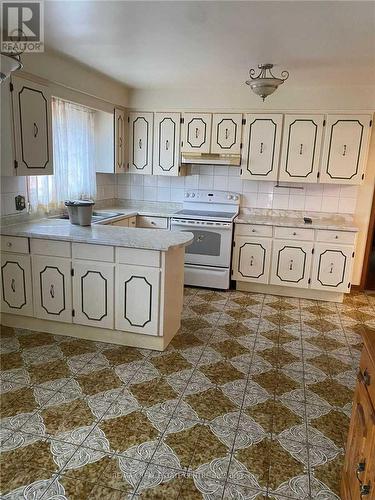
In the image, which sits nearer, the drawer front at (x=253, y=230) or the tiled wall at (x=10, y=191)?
the tiled wall at (x=10, y=191)

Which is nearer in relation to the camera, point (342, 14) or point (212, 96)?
point (342, 14)

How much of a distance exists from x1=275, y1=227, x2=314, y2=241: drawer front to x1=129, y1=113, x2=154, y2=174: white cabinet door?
1.80m

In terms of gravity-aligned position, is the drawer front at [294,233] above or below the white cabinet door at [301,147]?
below

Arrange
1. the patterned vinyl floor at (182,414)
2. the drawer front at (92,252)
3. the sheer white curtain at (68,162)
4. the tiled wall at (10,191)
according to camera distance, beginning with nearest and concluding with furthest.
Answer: the patterned vinyl floor at (182,414) → the drawer front at (92,252) → the tiled wall at (10,191) → the sheer white curtain at (68,162)

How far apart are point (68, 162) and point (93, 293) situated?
69.0 inches

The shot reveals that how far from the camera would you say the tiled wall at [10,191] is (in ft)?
10.7

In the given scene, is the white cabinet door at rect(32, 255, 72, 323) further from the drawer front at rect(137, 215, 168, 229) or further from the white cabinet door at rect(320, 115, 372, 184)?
the white cabinet door at rect(320, 115, 372, 184)

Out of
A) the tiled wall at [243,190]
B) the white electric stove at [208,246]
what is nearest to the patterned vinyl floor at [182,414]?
the white electric stove at [208,246]

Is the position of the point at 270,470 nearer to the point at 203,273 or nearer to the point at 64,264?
the point at 64,264

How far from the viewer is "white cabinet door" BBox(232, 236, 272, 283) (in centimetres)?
442

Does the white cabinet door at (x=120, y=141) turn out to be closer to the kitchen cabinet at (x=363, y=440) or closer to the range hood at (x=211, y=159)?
the range hood at (x=211, y=159)

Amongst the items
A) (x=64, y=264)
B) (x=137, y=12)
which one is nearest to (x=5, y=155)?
(x=64, y=264)

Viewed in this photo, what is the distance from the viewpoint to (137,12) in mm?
2244

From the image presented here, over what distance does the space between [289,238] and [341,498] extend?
9.60ft
